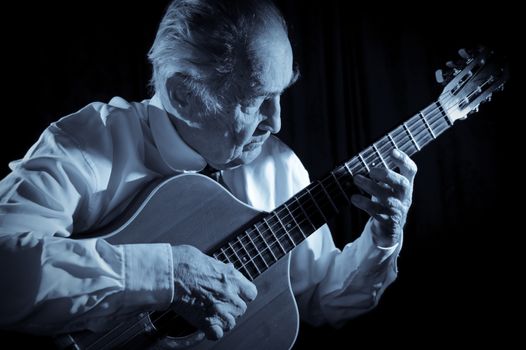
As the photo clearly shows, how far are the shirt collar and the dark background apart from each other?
756 mm

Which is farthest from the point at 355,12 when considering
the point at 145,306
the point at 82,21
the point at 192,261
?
the point at 145,306

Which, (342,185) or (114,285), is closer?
(114,285)

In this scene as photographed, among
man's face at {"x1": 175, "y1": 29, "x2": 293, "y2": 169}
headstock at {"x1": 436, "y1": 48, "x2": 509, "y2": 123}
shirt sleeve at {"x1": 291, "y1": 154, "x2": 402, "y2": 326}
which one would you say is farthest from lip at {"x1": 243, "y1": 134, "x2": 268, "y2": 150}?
headstock at {"x1": 436, "y1": 48, "x2": 509, "y2": 123}

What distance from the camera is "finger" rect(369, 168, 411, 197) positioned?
3.46ft

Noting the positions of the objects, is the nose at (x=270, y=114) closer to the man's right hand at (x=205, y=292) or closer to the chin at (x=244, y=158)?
the chin at (x=244, y=158)

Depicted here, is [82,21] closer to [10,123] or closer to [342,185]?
[10,123]

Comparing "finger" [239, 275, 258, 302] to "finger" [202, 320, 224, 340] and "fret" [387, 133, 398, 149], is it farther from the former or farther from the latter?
"fret" [387, 133, 398, 149]

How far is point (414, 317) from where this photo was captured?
175cm

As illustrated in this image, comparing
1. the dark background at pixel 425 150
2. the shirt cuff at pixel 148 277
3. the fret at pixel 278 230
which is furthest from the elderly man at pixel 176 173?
the dark background at pixel 425 150

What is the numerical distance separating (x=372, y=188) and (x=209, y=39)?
56cm

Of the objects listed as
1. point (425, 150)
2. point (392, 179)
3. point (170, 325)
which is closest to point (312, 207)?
point (392, 179)

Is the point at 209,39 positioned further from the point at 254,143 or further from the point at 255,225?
the point at 255,225

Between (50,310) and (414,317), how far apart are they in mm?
1502

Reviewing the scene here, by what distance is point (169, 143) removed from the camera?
108cm
